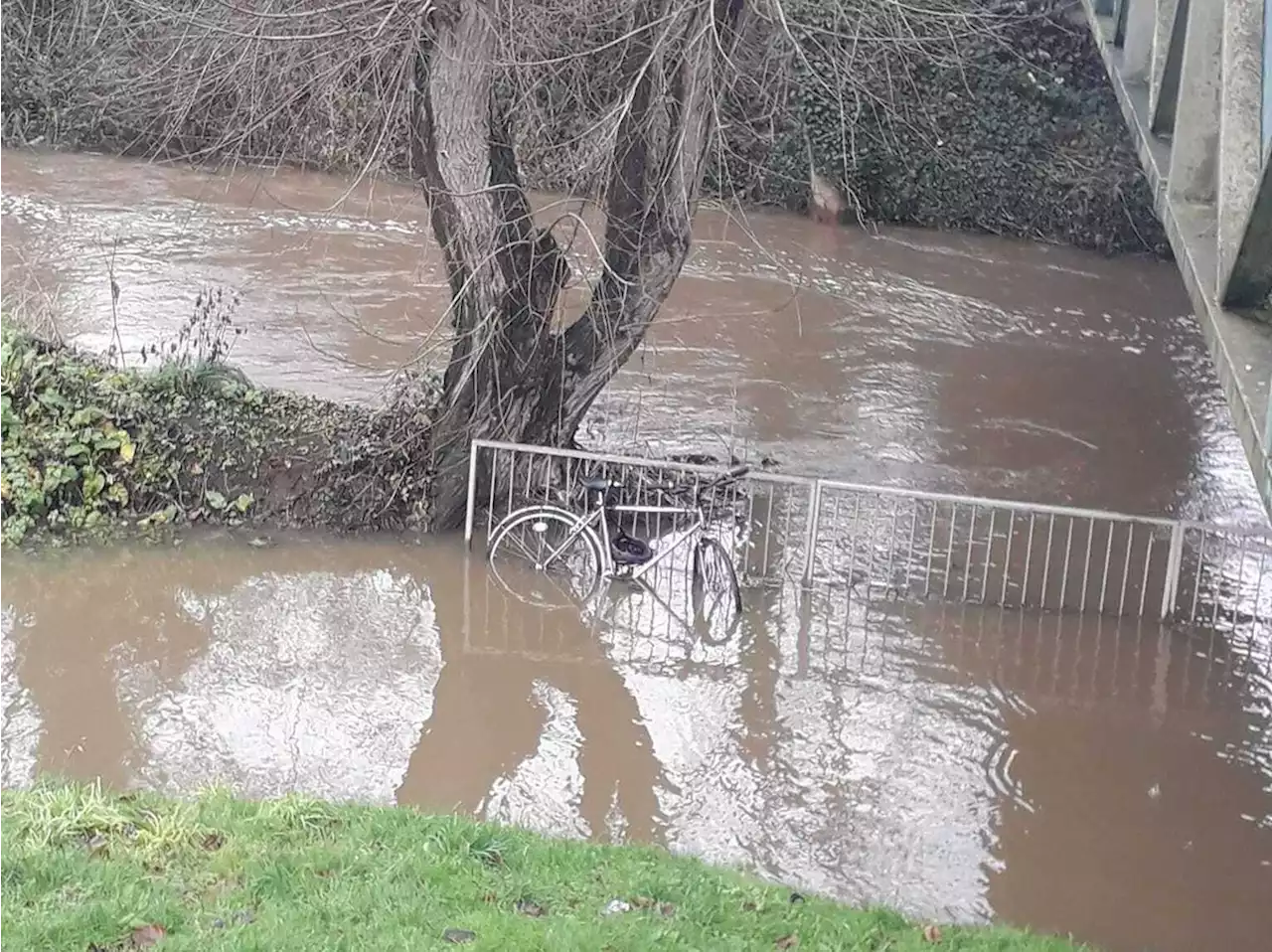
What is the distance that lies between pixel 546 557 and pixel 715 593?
125 cm

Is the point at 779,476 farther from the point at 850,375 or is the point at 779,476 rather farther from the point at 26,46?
the point at 26,46

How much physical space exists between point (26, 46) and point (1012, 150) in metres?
15.6

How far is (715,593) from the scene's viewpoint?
31.9 feet

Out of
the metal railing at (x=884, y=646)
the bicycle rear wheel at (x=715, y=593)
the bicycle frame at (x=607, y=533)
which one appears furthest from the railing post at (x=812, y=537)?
the bicycle frame at (x=607, y=533)

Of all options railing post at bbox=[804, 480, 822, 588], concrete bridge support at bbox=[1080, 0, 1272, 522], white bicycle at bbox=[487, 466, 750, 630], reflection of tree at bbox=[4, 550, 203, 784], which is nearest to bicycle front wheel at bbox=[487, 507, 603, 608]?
white bicycle at bbox=[487, 466, 750, 630]

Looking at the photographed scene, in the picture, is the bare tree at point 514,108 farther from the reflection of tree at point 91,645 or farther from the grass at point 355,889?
the grass at point 355,889

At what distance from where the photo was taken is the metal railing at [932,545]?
9891 millimetres

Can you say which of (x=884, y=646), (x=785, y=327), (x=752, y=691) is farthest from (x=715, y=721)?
(x=785, y=327)

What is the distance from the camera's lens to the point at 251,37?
8.78 meters

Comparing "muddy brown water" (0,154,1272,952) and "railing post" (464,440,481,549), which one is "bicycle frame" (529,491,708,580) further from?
"railing post" (464,440,481,549)

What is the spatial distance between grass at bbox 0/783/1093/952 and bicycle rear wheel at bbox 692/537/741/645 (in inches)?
116

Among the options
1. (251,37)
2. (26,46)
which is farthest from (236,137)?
(26,46)

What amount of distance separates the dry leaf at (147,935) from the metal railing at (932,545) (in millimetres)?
5215

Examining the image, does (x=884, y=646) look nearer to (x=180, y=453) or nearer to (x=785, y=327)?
(x=180, y=453)
